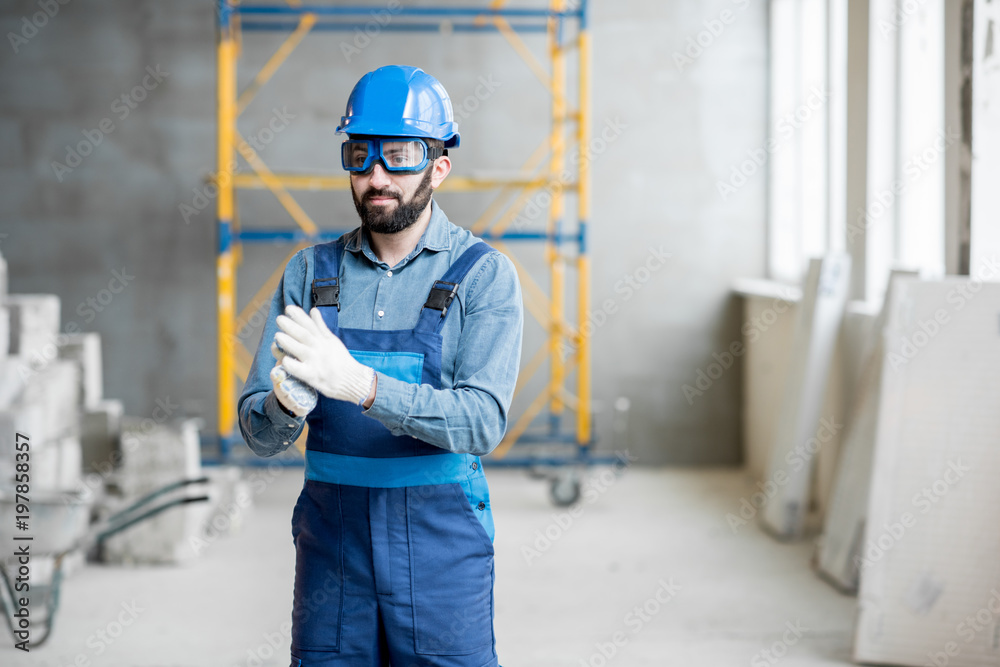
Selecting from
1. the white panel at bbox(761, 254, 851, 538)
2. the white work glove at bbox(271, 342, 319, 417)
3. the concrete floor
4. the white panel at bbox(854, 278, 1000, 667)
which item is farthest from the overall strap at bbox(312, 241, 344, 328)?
the white panel at bbox(761, 254, 851, 538)

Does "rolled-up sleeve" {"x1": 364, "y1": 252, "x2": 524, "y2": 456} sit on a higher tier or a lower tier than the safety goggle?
lower

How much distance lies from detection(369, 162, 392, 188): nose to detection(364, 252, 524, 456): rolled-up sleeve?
9.4 inches

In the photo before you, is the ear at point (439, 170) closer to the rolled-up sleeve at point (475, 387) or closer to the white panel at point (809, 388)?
the rolled-up sleeve at point (475, 387)

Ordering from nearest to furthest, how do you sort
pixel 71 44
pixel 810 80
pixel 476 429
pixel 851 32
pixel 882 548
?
1. pixel 476 429
2. pixel 882 548
3. pixel 851 32
4. pixel 810 80
5. pixel 71 44

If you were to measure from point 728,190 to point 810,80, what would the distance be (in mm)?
1015

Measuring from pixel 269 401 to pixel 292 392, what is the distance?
10 cm

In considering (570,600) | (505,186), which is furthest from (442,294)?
(505,186)

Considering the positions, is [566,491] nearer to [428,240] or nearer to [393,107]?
[428,240]

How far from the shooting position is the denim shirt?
5.78ft

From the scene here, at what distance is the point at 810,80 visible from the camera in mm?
6914

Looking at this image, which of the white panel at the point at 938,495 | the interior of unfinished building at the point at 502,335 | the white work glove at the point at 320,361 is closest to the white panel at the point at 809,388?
the interior of unfinished building at the point at 502,335

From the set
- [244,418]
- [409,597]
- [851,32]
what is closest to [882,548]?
[409,597]

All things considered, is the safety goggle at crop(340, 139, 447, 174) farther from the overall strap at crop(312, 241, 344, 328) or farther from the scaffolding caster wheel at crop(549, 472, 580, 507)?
the scaffolding caster wheel at crop(549, 472, 580, 507)

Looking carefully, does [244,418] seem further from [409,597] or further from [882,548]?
[882,548]
